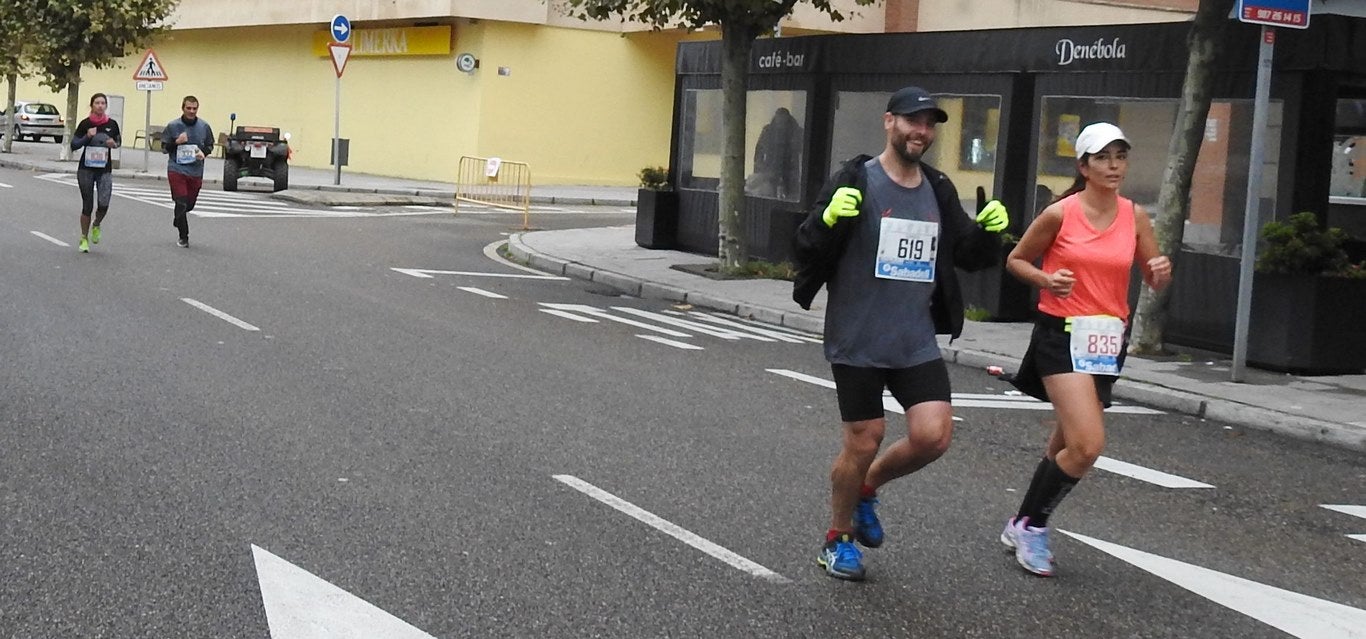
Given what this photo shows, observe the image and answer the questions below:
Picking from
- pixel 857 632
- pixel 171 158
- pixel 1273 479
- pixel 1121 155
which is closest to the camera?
pixel 857 632

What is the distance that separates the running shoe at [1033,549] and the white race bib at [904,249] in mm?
1163

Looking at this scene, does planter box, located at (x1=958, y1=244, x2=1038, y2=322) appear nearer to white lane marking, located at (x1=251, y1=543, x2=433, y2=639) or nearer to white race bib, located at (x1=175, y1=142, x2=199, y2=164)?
white race bib, located at (x1=175, y1=142, x2=199, y2=164)

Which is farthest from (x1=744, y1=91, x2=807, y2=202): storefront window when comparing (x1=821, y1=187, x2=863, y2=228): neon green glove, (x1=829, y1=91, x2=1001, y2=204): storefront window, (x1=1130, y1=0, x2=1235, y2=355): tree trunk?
(x1=821, y1=187, x2=863, y2=228): neon green glove

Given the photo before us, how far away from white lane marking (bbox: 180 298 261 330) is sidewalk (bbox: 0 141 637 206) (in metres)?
16.2

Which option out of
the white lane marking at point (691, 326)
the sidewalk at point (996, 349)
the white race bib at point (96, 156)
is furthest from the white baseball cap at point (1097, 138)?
the white race bib at point (96, 156)

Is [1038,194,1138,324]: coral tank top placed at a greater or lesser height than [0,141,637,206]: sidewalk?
greater

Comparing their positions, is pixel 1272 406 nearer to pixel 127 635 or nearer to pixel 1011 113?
pixel 1011 113

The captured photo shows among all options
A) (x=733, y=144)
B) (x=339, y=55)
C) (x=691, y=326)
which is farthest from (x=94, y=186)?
(x=339, y=55)

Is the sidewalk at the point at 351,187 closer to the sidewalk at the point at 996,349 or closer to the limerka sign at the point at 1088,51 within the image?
the sidewalk at the point at 996,349

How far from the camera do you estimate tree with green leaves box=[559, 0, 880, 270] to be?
723 inches

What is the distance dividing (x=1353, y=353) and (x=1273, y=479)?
4.25 m

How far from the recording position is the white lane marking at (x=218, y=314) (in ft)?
42.8

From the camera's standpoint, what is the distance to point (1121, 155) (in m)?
6.57

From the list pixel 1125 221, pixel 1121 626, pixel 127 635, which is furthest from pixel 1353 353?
pixel 127 635
